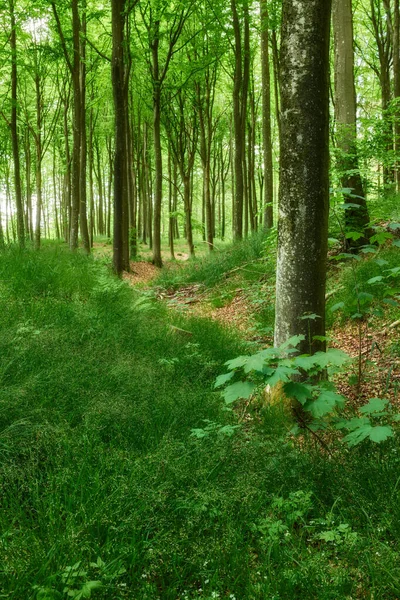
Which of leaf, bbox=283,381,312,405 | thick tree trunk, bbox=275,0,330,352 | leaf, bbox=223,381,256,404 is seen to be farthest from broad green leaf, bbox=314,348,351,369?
thick tree trunk, bbox=275,0,330,352

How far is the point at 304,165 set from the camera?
3496 millimetres

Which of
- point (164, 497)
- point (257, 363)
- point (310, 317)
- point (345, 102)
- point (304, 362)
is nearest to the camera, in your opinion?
point (164, 497)

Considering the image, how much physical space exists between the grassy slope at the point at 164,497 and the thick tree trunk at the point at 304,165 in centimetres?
101

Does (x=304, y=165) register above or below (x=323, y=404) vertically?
above

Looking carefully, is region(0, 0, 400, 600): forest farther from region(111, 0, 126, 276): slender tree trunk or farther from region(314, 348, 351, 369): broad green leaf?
region(111, 0, 126, 276): slender tree trunk

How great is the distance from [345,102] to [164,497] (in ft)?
24.0

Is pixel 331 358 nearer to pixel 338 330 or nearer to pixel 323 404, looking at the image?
pixel 323 404

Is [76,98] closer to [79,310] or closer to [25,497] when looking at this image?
[79,310]

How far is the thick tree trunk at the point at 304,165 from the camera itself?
11.2ft

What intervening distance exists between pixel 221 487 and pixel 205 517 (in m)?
0.26

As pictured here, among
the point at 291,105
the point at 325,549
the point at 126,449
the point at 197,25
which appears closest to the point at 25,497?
the point at 126,449

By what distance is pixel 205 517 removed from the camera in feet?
7.54

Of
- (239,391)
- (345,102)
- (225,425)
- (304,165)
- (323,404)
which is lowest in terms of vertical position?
(225,425)

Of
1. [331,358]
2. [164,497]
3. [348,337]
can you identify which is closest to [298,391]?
[331,358]
